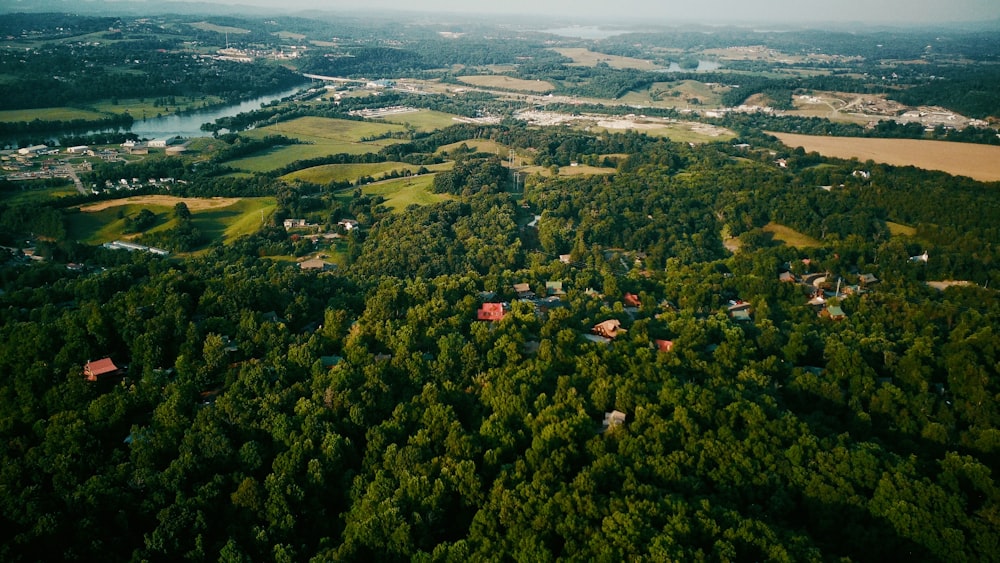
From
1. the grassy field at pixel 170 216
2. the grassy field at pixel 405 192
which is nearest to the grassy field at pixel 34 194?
the grassy field at pixel 170 216

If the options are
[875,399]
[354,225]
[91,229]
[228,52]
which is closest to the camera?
[875,399]

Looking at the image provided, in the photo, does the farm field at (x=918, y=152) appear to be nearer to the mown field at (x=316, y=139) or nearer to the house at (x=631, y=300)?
the house at (x=631, y=300)

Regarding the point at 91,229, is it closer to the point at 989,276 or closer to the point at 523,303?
the point at 523,303

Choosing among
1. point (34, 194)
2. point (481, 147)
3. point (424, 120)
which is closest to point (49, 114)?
point (34, 194)

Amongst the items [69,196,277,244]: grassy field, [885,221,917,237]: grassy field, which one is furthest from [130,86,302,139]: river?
[885,221,917,237]: grassy field

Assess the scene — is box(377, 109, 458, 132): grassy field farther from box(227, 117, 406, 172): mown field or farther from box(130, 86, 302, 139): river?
box(130, 86, 302, 139): river

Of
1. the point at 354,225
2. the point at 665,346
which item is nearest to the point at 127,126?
the point at 354,225
